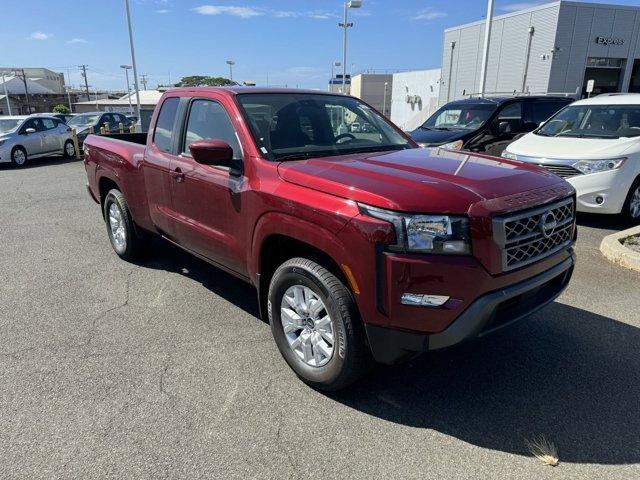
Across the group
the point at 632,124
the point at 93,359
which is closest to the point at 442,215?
the point at 93,359

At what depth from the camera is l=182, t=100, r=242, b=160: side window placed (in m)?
3.73

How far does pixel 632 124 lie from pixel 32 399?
8093 millimetres

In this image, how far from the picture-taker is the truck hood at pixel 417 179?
259 centimetres

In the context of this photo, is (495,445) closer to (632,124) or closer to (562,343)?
(562,343)

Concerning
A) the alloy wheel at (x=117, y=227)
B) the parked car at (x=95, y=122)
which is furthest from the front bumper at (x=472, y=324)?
the parked car at (x=95, y=122)

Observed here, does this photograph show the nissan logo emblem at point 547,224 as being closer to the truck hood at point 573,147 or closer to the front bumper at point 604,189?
the front bumper at point 604,189

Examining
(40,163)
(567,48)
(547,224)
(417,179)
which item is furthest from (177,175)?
(567,48)

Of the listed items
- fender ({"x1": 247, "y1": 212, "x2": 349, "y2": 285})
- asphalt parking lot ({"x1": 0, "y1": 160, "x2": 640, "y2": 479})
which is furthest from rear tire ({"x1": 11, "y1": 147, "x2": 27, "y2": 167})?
fender ({"x1": 247, "y1": 212, "x2": 349, "y2": 285})

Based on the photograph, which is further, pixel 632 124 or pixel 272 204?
pixel 632 124

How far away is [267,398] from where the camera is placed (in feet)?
10.2

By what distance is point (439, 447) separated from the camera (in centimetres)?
268

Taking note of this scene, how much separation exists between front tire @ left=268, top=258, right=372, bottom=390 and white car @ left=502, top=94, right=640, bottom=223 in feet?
→ 16.3

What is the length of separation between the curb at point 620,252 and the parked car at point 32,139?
651 inches

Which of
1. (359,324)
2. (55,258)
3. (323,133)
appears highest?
(323,133)
